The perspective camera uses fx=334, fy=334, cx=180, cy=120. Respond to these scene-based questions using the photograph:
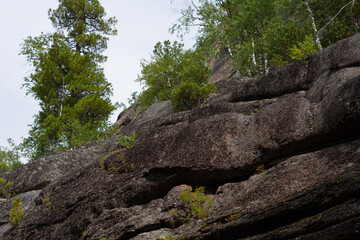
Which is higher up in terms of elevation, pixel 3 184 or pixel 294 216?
pixel 3 184

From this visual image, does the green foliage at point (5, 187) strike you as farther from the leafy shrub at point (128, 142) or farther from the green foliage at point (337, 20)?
the green foliage at point (337, 20)

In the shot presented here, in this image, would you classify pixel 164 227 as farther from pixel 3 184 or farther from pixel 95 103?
pixel 95 103

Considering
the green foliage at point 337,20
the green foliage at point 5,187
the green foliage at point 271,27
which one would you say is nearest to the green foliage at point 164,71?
the green foliage at point 271,27

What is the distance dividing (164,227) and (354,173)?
4.92 meters

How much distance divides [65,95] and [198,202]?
21128mm

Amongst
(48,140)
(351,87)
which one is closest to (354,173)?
(351,87)

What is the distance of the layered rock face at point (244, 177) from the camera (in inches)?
248

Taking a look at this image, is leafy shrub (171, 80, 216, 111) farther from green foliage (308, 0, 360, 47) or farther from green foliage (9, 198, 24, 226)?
green foliage (9, 198, 24, 226)

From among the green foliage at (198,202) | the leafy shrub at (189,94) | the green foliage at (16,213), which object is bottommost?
the green foliage at (198,202)

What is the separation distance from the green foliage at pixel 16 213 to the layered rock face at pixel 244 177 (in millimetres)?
302

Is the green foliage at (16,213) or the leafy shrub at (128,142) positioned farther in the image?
the leafy shrub at (128,142)

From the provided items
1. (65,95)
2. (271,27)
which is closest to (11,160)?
(65,95)

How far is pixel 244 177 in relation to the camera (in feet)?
31.4

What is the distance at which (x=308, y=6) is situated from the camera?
20.3 metres
